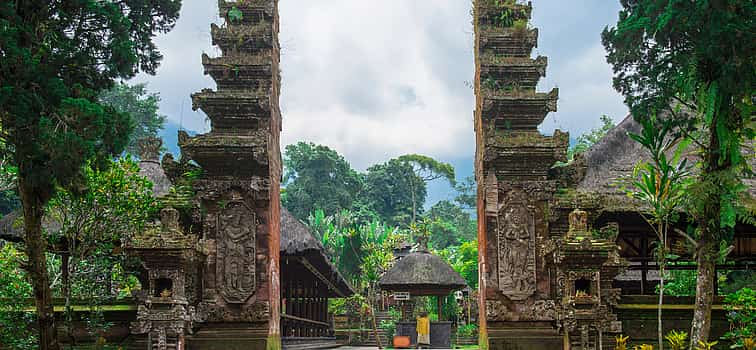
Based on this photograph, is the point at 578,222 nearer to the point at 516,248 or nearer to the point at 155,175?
the point at 516,248

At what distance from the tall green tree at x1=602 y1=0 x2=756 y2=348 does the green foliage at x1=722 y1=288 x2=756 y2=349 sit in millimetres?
753

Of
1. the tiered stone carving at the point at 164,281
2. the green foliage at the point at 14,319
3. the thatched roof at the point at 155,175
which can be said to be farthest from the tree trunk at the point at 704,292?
the thatched roof at the point at 155,175

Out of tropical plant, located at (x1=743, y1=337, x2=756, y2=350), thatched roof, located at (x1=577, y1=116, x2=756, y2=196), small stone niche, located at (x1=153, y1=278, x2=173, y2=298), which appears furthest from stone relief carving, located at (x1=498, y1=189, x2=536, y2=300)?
small stone niche, located at (x1=153, y1=278, x2=173, y2=298)

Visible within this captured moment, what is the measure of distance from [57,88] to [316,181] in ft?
154

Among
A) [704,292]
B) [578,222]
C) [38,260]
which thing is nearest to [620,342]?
[704,292]

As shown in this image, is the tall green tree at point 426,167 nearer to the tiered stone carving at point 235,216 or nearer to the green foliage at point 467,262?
the green foliage at point 467,262

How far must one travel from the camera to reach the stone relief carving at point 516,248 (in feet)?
44.5

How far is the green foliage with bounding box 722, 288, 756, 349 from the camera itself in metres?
11.9

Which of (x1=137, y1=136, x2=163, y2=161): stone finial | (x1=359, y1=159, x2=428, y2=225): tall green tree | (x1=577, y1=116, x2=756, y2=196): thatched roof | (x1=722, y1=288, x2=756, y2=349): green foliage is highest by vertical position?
(x1=359, y1=159, x2=428, y2=225): tall green tree

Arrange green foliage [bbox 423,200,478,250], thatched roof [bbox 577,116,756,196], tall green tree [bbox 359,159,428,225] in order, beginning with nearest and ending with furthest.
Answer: thatched roof [bbox 577,116,756,196], green foliage [bbox 423,200,478,250], tall green tree [bbox 359,159,428,225]

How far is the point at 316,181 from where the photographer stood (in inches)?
2254

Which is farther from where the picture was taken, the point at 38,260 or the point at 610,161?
the point at 610,161

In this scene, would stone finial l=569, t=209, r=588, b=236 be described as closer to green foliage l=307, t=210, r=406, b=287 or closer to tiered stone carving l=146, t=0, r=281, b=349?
tiered stone carving l=146, t=0, r=281, b=349

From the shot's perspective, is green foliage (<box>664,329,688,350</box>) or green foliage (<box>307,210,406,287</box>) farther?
green foliage (<box>307,210,406,287</box>)
